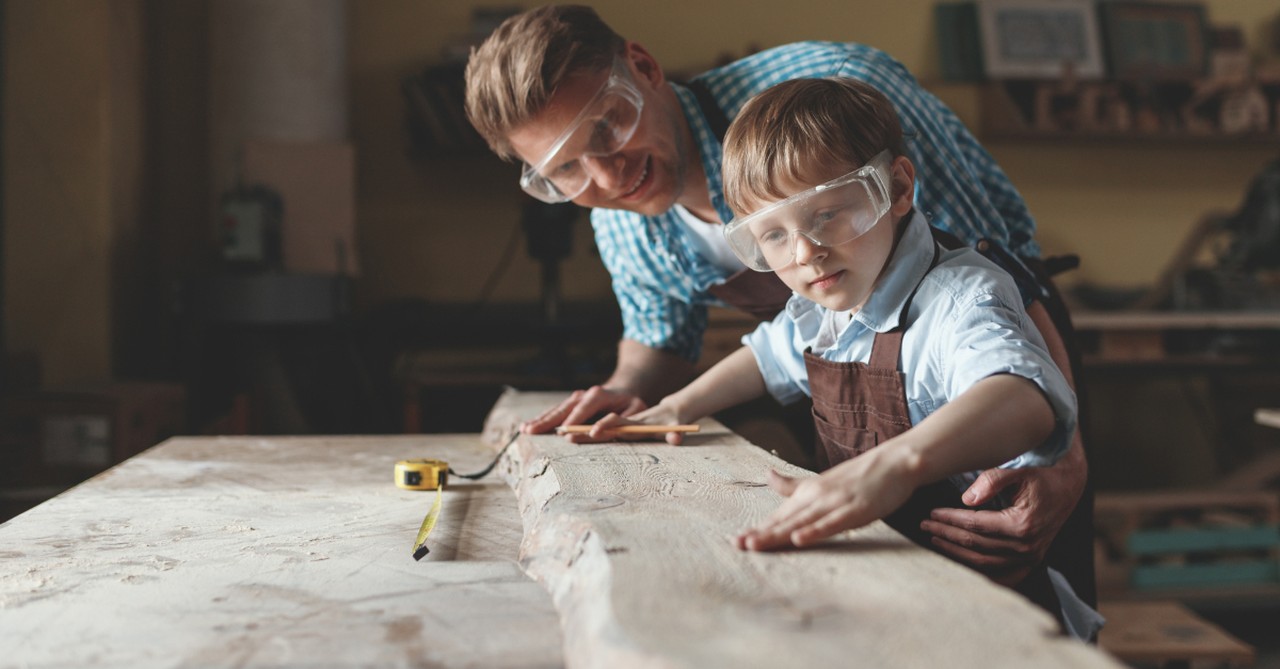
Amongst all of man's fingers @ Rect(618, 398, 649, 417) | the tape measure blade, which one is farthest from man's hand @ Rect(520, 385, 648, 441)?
the tape measure blade

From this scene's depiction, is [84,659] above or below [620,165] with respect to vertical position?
below

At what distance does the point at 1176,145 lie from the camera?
5.02m

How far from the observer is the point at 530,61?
157 centimetres

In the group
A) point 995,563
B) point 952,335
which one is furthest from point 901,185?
point 995,563

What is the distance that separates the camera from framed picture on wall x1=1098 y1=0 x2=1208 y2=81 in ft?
15.6

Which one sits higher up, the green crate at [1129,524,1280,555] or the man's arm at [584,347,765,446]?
the man's arm at [584,347,765,446]

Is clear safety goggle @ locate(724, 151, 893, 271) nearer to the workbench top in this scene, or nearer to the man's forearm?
the workbench top

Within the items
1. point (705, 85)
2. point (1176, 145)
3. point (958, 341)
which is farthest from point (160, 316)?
point (1176, 145)

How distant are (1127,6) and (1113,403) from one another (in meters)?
2.01

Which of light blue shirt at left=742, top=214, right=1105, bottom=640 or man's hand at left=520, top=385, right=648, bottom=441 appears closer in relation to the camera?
light blue shirt at left=742, top=214, right=1105, bottom=640

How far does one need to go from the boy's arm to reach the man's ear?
953mm

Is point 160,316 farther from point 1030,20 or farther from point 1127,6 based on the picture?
point 1127,6

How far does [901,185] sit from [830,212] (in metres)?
0.15

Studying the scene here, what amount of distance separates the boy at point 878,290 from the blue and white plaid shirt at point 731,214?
20 centimetres
